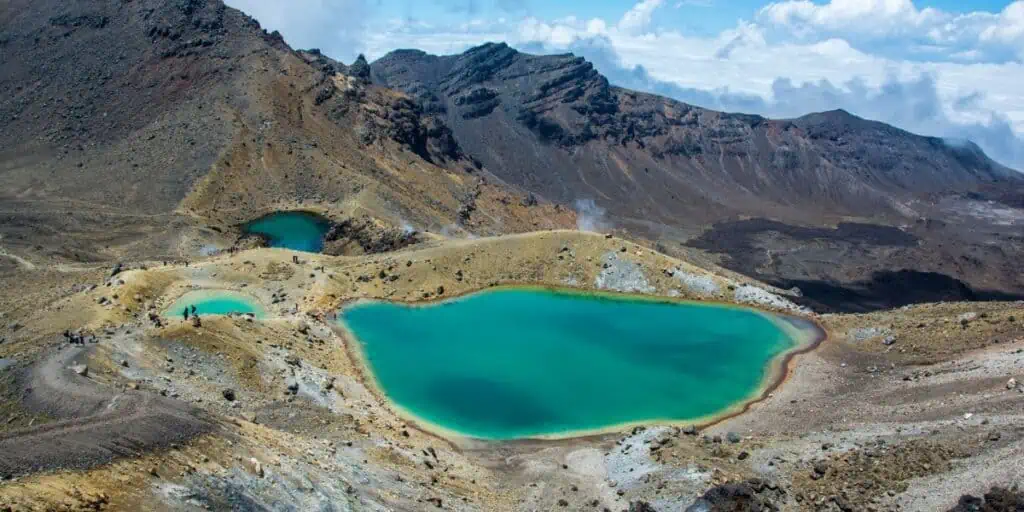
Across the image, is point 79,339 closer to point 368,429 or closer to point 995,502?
point 368,429

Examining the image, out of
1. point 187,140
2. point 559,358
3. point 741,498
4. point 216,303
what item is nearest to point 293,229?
point 187,140

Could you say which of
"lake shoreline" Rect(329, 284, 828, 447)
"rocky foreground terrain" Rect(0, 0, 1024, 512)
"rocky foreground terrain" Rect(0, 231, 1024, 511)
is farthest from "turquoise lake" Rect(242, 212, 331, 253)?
"lake shoreline" Rect(329, 284, 828, 447)

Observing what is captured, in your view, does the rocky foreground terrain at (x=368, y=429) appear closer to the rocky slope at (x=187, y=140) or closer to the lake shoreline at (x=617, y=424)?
the lake shoreline at (x=617, y=424)

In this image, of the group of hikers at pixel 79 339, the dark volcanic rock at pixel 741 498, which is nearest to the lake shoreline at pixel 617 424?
the dark volcanic rock at pixel 741 498

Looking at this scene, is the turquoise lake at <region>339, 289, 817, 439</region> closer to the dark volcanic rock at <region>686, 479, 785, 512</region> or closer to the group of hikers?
the dark volcanic rock at <region>686, 479, 785, 512</region>

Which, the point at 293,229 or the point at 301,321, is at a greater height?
the point at 293,229
